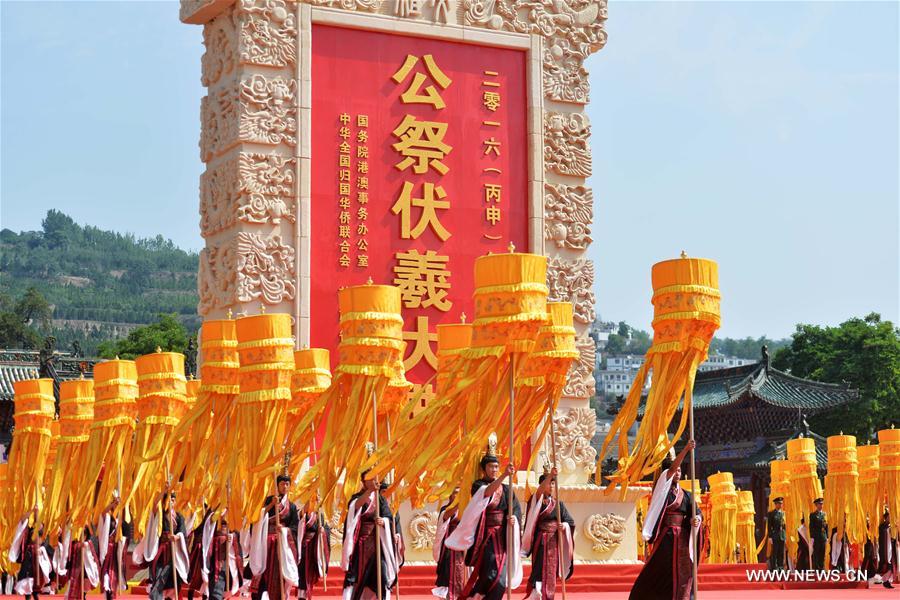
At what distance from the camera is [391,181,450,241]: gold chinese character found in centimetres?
1454

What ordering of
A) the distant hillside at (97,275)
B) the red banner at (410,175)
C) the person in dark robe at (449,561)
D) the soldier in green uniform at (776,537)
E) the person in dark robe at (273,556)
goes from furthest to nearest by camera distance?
the distant hillside at (97,275), the soldier in green uniform at (776,537), the red banner at (410,175), the person in dark robe at (273,556), the person in dark robe at (449,561)

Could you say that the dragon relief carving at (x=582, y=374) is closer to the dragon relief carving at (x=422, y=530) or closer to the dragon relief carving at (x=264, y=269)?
the dragon relief carving at (x=422, y=530)

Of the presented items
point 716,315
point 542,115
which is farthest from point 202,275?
point 716,315

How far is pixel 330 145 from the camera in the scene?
14398 millimetres

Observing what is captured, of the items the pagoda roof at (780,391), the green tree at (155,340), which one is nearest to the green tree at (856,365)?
the pagoda roof at (780,391)

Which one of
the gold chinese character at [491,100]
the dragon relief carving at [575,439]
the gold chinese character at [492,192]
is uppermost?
the gold chinese character at [491,100]

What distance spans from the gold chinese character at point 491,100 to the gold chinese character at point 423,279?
1759 millimetres

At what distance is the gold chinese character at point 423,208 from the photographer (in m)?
14.5

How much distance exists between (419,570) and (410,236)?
3431 millimetres

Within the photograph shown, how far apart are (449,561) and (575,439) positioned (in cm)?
511

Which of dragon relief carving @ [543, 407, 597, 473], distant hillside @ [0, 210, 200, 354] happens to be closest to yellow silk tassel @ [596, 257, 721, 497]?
dragon relief carving @ [543, 407, 597, 473]

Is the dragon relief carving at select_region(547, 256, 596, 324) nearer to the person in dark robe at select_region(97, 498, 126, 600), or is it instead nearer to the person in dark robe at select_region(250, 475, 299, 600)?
the person in dark robe at select_region(97, 498, 126, 600)

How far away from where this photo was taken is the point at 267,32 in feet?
46.6

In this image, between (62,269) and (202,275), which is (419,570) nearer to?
(202,275)
